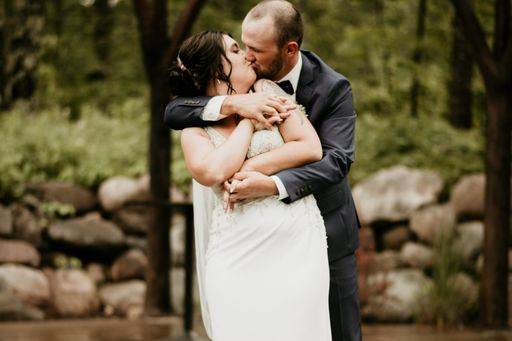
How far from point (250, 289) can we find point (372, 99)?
9594mm

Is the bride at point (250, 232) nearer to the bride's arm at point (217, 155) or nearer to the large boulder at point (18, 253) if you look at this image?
the bride's arm at point (217, 155)

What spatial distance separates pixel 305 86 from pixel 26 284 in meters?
6.01

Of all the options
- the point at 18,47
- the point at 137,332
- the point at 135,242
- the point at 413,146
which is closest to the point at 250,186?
the point at 137,332

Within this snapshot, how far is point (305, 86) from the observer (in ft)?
11.3

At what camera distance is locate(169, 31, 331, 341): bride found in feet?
9.91

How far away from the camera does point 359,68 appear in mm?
13750

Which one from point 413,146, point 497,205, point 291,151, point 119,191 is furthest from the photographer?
point 413,146

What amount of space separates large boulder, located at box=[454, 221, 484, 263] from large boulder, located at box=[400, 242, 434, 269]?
328 mm

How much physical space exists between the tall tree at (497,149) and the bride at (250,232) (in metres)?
4.59

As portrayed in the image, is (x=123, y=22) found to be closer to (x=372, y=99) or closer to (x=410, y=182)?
(x=372, y=99)

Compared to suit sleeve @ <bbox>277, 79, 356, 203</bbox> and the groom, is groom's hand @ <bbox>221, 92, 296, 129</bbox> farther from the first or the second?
suit sleeve @ <bbox>277, 79, 356, 203</bbox>

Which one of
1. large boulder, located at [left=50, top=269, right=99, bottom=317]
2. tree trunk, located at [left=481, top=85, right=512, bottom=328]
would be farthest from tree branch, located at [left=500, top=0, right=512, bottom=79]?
large boulder, located at [left=50, top=269, right=99, bottom=317]

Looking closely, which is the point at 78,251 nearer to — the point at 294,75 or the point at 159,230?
the point at 159,230

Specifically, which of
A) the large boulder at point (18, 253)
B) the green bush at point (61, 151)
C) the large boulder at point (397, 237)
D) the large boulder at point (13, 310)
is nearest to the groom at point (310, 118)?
the large boulder at point (13, 310)
